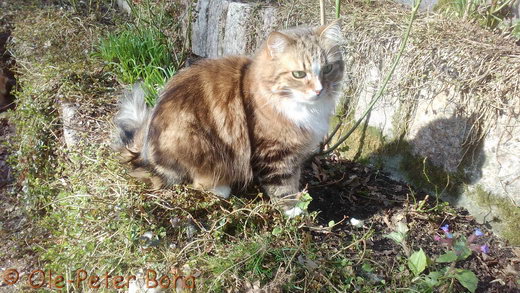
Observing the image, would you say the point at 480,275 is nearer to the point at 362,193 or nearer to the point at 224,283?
the point at 362,193

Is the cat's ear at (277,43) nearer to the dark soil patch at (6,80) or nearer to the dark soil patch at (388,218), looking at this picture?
the dark soil patch at (388,218)

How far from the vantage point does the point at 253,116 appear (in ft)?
7.63

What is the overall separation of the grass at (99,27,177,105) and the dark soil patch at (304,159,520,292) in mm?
1585

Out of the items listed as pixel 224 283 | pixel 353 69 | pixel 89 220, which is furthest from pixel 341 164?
pixel 89 220

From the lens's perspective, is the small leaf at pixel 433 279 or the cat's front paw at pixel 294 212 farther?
the cat's front paw at pixel 294 212

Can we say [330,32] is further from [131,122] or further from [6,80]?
[6,80]

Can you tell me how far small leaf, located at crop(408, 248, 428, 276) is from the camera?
199cm

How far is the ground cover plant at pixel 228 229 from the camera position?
2.00 metres

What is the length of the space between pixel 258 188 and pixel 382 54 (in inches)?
51.1

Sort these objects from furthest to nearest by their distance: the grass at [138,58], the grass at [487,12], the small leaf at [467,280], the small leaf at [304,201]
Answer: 1. the grass at [138,58]
2. the grass at [487,12]
3. the small leaf at [304,201]
4. the small leaf at [467,280]

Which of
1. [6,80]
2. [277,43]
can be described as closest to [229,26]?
[277,43]

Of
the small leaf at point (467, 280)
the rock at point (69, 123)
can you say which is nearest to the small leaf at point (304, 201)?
the small leaf at point (467, 280)

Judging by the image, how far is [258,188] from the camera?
2648 mm

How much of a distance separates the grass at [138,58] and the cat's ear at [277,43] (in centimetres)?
156
